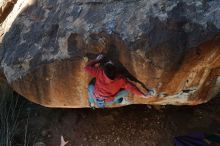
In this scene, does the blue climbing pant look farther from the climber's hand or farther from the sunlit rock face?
the climber's hand

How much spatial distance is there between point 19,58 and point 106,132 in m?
1.77

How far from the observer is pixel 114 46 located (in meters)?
4.89

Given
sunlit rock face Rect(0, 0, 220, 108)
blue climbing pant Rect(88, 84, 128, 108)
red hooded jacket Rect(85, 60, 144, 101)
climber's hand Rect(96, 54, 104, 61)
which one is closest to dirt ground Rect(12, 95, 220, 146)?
sunlit rock face Rect(0, 0, 220, 108)

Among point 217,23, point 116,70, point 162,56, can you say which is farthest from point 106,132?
point 217,23

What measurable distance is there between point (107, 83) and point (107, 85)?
0.05 m

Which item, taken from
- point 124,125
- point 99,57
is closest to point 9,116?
point 124,125

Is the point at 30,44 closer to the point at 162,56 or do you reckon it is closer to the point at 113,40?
the point at 113,40

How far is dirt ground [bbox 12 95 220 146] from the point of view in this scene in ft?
20.6

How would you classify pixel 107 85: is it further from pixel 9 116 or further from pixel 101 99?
pixel 9 116

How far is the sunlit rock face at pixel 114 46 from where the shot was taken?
4520 mm

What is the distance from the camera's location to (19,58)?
5.50 metres

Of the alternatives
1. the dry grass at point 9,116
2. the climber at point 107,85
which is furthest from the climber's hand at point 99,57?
the dry grass at point 9,116

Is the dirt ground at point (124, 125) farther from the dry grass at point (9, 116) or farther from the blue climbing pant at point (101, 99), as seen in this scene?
the blue climbing pant at point (101, 99)

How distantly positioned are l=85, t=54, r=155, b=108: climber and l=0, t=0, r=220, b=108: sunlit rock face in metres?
0.12
